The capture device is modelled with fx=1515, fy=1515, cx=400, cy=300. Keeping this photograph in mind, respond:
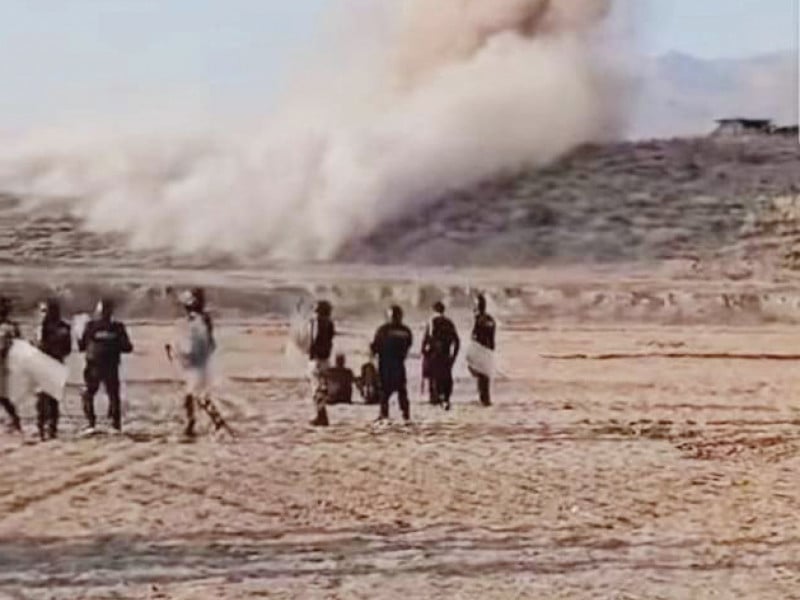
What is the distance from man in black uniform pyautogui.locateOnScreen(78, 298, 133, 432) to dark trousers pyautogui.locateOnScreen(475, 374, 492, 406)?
1.70 ft

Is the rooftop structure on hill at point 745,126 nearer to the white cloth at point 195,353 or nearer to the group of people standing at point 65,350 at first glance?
the white cloth at point 195,353

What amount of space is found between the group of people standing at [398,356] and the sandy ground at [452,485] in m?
0.02

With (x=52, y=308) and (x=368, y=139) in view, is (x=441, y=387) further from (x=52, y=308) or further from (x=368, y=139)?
(x=52, y=308)

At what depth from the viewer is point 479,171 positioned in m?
2.24

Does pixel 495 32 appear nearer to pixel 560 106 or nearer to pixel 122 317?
pixel 560 106

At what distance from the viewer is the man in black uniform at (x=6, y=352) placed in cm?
217

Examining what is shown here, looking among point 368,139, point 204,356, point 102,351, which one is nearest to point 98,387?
point 102,351

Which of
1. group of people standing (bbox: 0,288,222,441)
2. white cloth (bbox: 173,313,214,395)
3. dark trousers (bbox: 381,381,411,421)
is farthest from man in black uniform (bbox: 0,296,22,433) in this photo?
dark trousers (bbox: 381,381,411,421)

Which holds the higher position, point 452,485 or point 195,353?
point 195,353

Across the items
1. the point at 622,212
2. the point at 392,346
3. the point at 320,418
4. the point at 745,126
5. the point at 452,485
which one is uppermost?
the point at 745,126

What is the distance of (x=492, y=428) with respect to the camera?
2.28 m

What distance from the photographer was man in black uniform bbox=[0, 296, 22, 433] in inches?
85.5

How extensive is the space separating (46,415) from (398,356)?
518 millimetres

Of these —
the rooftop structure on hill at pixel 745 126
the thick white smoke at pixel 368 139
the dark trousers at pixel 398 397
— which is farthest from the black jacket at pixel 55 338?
the rooftop structure on hill at pixel 745 126
